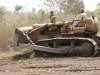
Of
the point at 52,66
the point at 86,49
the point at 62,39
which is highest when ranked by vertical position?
the point at 62,39

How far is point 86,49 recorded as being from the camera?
55.8 feet

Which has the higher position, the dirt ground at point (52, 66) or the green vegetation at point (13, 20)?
the green vegetation at point (13, 20)

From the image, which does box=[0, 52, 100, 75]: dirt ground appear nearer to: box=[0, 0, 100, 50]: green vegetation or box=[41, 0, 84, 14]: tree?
box=[0, 0, 100, 50]: green vegetation

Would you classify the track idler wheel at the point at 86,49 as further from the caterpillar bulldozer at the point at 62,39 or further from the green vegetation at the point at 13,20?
the green vegetation at the point at 13,20

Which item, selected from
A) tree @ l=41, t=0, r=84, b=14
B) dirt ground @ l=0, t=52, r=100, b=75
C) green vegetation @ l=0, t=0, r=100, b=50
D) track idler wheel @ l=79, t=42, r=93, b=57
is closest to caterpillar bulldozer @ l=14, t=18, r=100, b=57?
track idler wheel @ l=79, t=42, r=93, b=57

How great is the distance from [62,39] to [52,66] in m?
3.19

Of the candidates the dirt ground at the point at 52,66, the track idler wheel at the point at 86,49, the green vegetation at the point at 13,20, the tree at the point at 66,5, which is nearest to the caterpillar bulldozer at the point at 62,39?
the track idler wheel at the point at 86,49

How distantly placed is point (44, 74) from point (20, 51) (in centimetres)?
770

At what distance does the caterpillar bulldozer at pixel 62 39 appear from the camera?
17.1 metres

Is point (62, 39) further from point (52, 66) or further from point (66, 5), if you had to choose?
point (66, 5)

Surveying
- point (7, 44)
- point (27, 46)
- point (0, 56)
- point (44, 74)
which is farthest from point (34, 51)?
point (44, 74)

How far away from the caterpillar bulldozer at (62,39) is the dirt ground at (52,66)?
1.85 feet

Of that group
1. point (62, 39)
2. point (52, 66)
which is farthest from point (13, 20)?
point (52, 66)

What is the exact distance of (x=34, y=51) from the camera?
18.1 m
